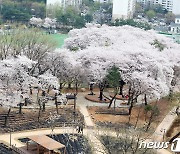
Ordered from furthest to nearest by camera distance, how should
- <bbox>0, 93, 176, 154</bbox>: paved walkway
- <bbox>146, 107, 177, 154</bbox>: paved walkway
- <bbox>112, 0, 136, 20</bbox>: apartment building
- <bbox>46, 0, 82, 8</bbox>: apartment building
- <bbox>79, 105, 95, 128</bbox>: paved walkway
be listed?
<bbox>112, 0, 136, 20</bbox>: apartment building
<bbox>46, 0, 82, 8</bbox>: apartment building
<bbox>79, 105, 95, 128</bbox>: paved walkway
<bbox>146, 107, 177, 154</bbox>: paved walkway
<bbox>0, 93, 176, 154</bbox>: paved walkway

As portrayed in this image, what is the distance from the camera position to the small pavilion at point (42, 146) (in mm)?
20125

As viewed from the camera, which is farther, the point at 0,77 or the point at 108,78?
the point at 108,78

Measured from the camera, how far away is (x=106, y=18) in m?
83.8

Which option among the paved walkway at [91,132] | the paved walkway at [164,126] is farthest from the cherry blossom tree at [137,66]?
the paved walkway at [91,132]

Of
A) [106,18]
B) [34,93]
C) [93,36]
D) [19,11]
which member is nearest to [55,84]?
[34,93]

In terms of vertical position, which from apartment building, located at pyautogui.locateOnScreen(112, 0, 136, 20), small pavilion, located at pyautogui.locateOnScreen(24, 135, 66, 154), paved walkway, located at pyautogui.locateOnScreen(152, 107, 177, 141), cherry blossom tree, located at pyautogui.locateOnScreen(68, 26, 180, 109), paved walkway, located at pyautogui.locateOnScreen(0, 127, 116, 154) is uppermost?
apartment building, located at pyautogui.locateOnScreen(112, 0, 136, 20)

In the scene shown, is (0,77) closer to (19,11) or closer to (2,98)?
(2,98)

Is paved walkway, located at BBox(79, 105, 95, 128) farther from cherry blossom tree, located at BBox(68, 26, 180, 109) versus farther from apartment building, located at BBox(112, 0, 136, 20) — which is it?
apartment building, located at BBox(112, 0, 136, 20)

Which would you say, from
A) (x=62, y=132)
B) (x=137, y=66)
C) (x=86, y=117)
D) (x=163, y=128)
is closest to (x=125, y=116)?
(x=86, y=117)

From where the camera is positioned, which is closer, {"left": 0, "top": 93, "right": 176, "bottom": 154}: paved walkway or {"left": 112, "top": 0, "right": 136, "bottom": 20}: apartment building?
{"left": 0, "top": 93, "right": 176, "bottom": 154}: paved walkway

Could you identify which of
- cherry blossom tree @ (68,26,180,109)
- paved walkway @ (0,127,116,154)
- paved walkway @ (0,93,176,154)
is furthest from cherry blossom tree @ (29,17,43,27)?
paved walkway @ (0,127,116,154)

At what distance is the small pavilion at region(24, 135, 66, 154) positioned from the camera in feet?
66.0

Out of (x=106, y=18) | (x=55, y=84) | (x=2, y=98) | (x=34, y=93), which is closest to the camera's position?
(x=2, y=98)

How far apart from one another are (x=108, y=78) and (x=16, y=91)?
6.50 metres
